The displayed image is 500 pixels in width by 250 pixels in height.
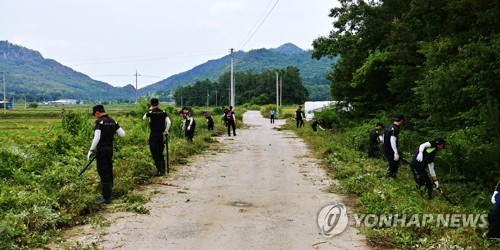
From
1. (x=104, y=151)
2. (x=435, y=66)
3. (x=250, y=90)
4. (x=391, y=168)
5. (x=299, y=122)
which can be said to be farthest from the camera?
(x=250, y=90)

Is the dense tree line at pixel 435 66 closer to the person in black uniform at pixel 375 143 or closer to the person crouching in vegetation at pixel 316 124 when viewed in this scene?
the person in black uniform at pixel 375 143

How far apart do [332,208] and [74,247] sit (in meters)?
4.66

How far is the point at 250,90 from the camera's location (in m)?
124

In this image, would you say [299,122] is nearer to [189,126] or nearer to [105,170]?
[189,126]

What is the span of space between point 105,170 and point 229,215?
2.63 meters

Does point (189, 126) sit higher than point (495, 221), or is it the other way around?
point (189, 126)

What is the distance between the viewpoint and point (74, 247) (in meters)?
6.01

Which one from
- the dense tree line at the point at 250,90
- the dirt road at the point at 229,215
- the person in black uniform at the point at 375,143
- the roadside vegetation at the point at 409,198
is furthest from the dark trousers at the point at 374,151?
the dense tree line at the point at 250,90

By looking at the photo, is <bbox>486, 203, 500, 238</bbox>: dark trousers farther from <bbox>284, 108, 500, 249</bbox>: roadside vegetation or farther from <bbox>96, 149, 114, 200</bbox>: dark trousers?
<bbox>96, 149, 114, 200</bbox>: dark trousers

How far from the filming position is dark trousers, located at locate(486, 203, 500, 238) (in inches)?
243

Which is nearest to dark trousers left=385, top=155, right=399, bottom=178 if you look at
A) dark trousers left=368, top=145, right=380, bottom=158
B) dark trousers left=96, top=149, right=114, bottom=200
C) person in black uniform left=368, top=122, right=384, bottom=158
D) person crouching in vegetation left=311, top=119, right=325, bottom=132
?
person in black uniform left=368, top=122, right=384, bottom=158

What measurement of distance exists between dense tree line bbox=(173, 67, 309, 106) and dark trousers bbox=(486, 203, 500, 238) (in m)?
103

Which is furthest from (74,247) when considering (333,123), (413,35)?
(333,123)

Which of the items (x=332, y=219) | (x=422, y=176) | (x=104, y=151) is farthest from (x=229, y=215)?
(x=422, y=176)
